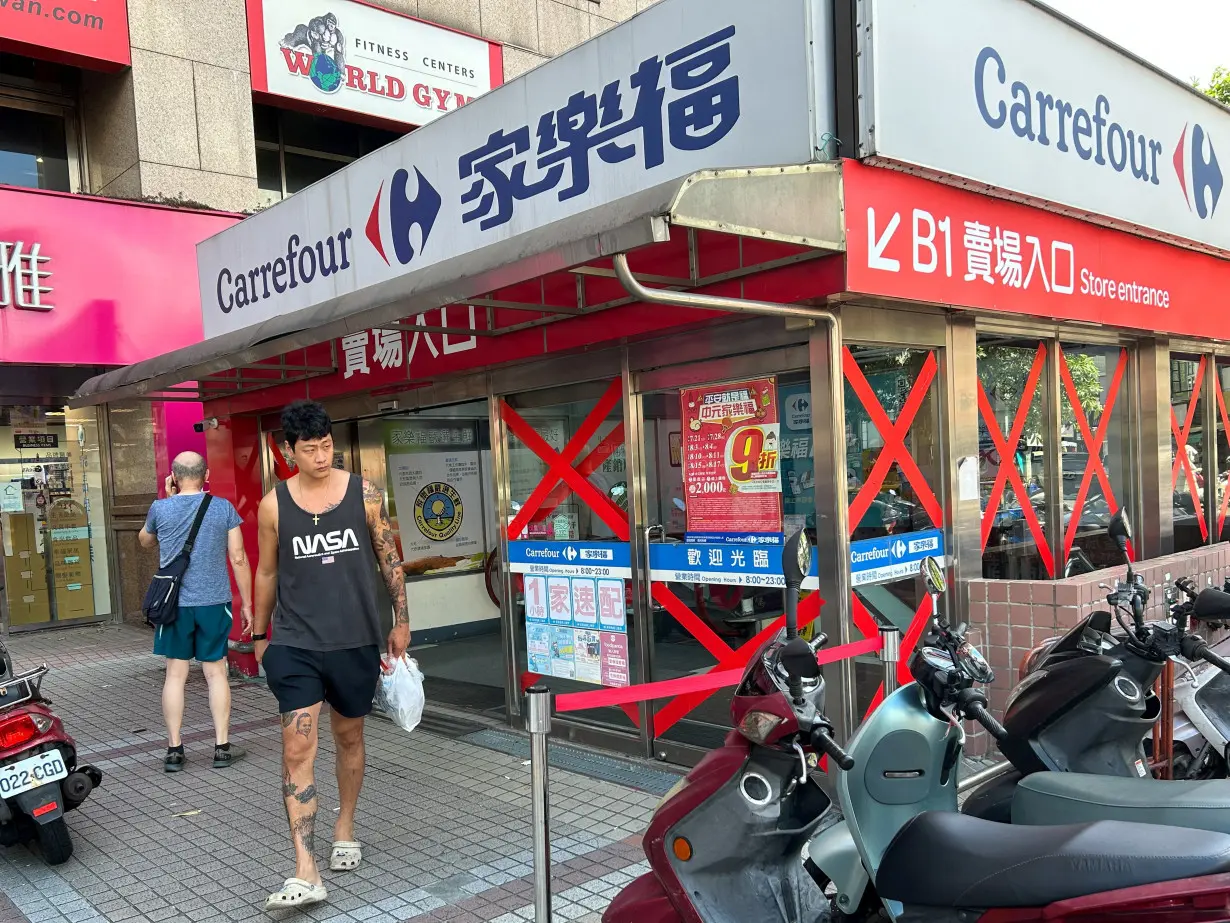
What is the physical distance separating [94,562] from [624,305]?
9818 mm

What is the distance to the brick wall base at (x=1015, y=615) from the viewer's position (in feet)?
15.6

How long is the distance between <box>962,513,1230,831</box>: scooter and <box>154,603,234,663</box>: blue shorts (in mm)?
4444

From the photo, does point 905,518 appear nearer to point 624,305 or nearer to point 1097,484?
point 624,305

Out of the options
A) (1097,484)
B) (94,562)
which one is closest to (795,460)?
(1097,484)

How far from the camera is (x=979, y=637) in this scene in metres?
5.08

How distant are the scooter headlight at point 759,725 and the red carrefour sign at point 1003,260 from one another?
2.29m

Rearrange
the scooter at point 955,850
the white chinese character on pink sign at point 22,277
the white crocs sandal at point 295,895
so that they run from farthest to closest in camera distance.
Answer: the white chinese character on pink sign at point 22,277
the white crocs sandal at point 295,895
the scooter at point 955,850

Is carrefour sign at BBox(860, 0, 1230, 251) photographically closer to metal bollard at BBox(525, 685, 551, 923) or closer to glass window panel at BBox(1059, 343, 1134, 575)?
glass window panel at BBox(1059, 343, 1134, 575)

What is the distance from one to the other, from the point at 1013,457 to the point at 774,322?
218 cm

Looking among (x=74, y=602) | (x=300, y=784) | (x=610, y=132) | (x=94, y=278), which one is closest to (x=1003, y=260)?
(x=610, y=132)

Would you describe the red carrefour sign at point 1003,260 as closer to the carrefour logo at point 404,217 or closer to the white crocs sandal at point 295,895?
the carrefour logo at point 404,217

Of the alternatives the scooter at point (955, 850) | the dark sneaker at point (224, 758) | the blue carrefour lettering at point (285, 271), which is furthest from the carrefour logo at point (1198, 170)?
the dark sneaker at point (224, 758)

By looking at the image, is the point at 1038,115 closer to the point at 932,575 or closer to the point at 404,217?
the point at 932,575

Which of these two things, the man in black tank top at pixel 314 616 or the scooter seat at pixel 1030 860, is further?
the man in black tank top at pixel 314 616
